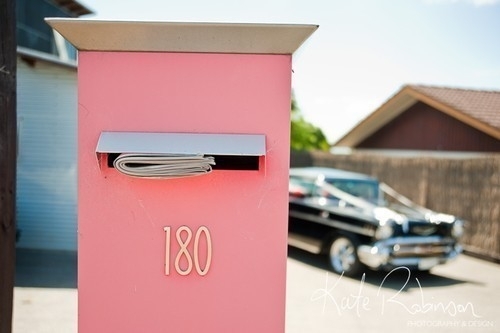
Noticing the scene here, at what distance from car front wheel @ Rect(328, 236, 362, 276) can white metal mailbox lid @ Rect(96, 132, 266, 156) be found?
4971 millimetres

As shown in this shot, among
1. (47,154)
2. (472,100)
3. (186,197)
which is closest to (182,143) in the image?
(186,197)

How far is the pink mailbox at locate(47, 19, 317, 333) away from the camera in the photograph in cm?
281

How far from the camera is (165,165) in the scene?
8.89 feet

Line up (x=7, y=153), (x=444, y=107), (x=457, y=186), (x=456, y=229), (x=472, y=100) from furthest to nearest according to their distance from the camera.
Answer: (x=472, y=100) < (x=444, y=107) < (x=457, y=186) < (x=456, y=229) < (x=7, y=153)

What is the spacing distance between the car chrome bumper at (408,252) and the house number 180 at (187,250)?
15.0 ft

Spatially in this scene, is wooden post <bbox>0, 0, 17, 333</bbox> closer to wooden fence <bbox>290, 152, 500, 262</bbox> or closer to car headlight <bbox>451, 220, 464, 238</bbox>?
car headlight <bbox>451, 220, 464, 238</bbox>

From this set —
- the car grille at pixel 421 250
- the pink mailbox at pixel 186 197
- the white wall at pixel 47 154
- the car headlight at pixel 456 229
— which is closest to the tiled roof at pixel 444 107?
the car headlight at pixel 456 229

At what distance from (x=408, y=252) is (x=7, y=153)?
18.5ft

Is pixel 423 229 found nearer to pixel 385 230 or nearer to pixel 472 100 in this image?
pixel 385 230

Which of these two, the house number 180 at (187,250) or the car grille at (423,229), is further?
the car grille at (423,229)

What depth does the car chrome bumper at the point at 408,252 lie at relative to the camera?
22.6ft

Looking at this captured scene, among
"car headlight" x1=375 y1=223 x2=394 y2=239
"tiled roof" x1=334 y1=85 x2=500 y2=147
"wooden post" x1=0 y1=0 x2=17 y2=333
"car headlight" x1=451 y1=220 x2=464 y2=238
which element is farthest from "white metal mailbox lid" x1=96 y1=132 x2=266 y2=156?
"tiled roof" x1=334 y1=85 x2=500 y2=147

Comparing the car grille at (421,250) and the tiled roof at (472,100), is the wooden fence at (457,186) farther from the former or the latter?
the tiled roof at (472,100)

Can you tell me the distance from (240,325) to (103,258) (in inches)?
34.9
